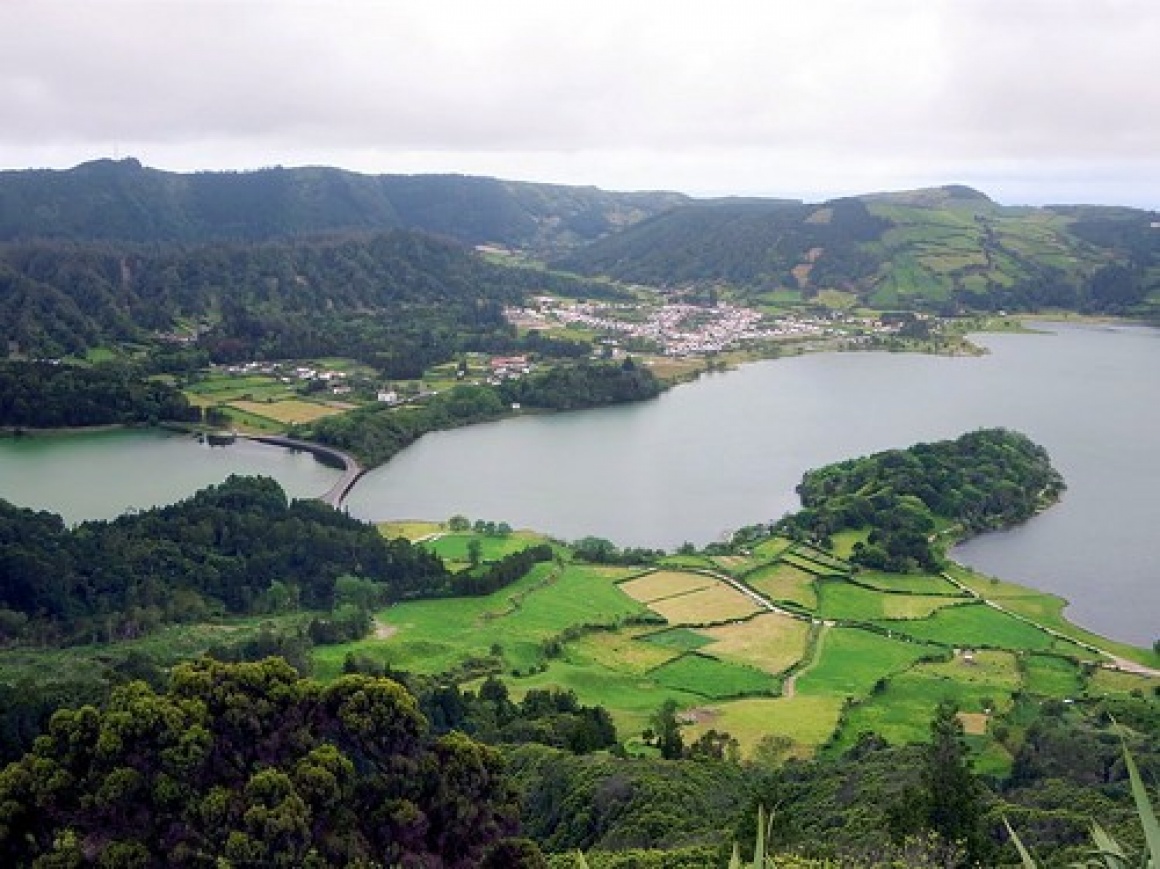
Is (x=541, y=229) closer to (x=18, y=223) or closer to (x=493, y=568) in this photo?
(x=18, y=223)

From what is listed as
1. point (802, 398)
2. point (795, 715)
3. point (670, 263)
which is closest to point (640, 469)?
point (802, 398)

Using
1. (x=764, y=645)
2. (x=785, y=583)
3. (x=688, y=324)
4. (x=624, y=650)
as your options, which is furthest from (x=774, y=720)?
(x=688, y=324)

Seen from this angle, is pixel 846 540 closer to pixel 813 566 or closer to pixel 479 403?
pixel 813 566

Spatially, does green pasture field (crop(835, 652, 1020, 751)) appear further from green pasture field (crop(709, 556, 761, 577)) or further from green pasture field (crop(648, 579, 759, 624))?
green pasture field (crop(709, 556, 761, 577))

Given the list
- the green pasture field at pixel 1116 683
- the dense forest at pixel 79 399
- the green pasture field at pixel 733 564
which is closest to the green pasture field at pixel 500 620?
the green pasture field at pixel 733 564

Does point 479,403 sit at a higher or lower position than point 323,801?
lower

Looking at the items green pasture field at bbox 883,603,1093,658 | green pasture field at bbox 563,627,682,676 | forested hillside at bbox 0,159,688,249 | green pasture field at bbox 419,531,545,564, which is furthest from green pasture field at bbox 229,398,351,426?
forested hillside at bbox 0,159,688,249
